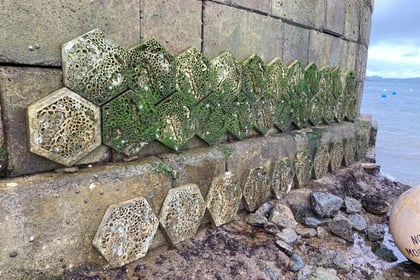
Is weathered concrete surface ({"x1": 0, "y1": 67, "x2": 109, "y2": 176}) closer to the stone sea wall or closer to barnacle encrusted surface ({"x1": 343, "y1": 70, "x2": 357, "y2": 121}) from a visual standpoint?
the stone sea wall

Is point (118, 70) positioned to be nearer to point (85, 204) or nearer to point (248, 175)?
point (85, 204)

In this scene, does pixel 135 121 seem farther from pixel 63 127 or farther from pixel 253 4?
pixel 253 4

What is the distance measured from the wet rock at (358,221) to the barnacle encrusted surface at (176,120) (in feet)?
6.81

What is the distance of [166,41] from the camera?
242 centimetres

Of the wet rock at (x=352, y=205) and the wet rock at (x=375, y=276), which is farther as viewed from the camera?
the wet rock at (x=352, y=205)

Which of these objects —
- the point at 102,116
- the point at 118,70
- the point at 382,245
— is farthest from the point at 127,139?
the point at 382,245

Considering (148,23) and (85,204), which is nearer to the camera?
(85,204)

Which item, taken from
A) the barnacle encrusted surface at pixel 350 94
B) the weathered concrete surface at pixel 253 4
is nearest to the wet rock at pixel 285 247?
the weathered concrete surface at pixel 253 4

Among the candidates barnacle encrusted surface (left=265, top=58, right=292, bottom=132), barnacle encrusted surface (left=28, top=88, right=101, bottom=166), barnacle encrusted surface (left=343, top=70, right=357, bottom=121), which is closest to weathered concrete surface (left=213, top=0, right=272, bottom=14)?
barnacle encrusted surface (left=265, top=58, right=292, bottom=132)

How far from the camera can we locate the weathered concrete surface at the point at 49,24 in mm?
1697

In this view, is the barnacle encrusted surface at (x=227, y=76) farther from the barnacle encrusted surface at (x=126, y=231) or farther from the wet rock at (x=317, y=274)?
the wet rock at (x=317, y=274)

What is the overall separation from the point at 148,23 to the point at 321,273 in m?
2.28

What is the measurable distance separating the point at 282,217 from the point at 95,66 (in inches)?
89.5

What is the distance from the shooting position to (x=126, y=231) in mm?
2199
